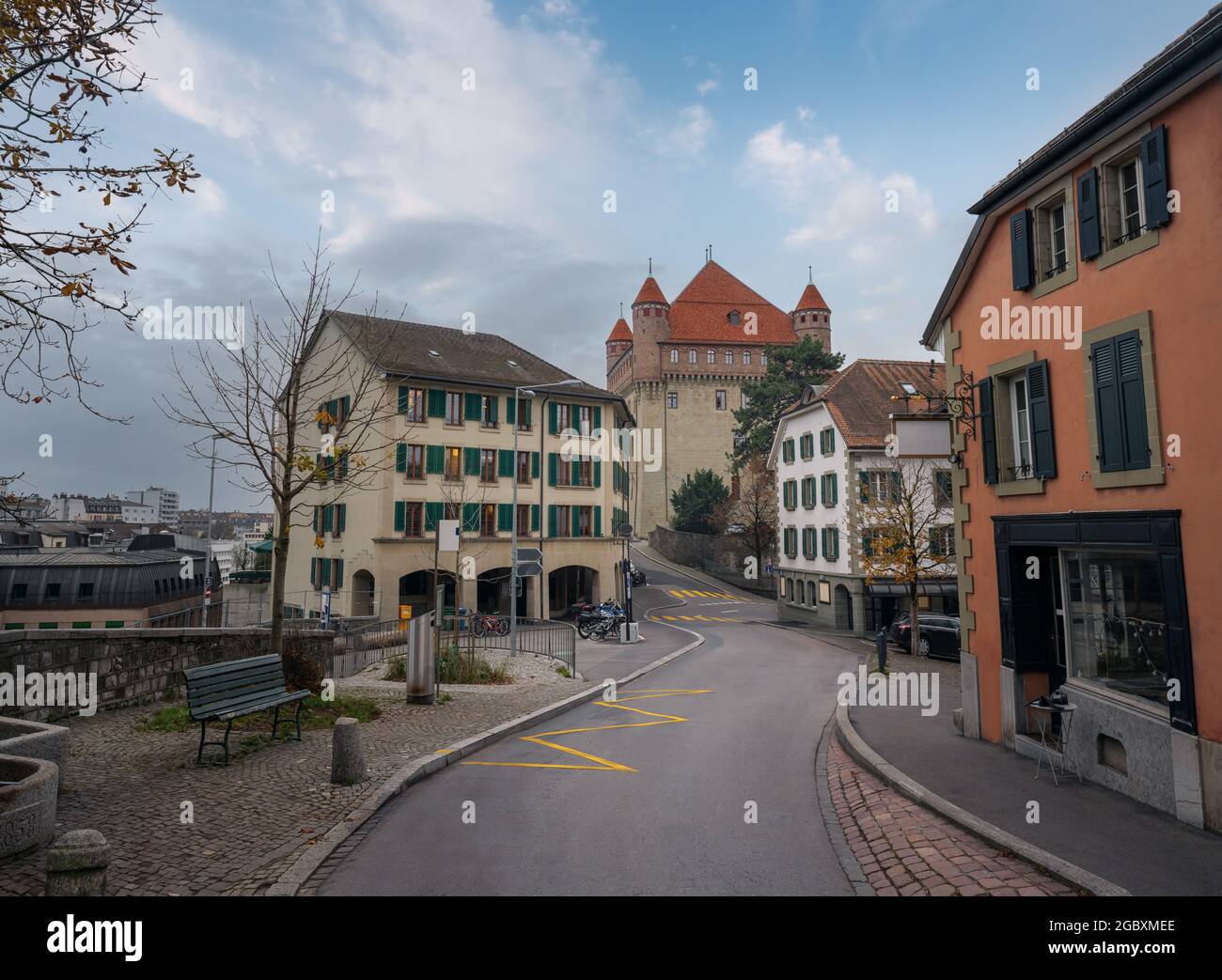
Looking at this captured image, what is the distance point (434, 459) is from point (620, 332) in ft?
223

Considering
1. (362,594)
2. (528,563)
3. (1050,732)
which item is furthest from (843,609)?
(1050,732)

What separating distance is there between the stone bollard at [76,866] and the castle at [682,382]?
267 ft

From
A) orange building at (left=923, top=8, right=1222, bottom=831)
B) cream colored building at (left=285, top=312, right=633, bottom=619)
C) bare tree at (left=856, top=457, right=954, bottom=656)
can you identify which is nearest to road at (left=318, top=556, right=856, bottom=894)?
orange building at (left=923, top=8, right=1222, bottom=831)

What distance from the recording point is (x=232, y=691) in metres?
9.23

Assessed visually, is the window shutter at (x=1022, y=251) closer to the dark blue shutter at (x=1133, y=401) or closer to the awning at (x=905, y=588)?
the dark blue shutter at (x=1133, y=401)

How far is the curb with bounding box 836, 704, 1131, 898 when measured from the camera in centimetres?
550

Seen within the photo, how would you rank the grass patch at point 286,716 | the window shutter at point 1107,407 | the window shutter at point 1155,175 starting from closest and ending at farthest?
the window shutter at point 1155,175, the window shutter at point 1107,407, the grass patch at point 286,716

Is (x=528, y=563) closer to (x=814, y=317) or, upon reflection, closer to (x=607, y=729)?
(x=607, y=729)

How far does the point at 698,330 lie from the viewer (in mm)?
87625

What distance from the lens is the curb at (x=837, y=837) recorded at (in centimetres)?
583

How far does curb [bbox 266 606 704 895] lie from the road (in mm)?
163

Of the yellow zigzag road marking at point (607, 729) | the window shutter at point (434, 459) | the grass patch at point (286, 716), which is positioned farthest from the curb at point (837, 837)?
the window shutter at point (434, 459)
